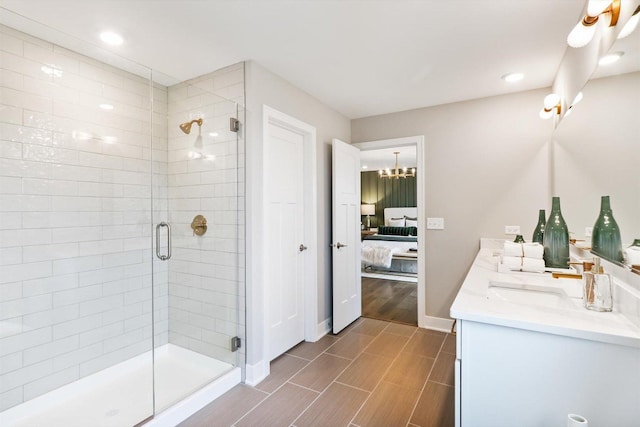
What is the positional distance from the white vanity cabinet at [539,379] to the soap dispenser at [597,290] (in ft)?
0.89

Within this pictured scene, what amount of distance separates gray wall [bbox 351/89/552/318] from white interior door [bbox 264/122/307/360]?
1.38 m

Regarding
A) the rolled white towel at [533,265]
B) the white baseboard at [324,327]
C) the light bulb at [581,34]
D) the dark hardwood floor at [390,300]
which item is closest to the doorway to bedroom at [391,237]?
the dark hardwood floor at [390,300]

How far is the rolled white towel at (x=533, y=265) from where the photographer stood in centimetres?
182

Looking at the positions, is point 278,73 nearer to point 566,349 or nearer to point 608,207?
point 608,207

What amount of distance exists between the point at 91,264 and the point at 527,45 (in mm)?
3572

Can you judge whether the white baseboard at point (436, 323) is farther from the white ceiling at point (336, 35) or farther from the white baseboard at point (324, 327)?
the white ceiling at point (336, 35)

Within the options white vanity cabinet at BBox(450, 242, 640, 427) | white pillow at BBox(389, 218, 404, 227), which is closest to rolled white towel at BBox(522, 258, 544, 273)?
white vanity cabinet at BBox(450, 242, 640, 427)

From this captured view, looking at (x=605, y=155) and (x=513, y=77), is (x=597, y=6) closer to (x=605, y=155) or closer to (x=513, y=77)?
(x=605, y=155)

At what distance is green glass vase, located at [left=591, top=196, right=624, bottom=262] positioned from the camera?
136cm

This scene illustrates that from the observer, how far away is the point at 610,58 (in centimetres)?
136

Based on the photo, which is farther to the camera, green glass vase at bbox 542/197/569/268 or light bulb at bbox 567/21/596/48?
green glass vase at bbox 542/197/569/268

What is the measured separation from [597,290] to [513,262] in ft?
2.30

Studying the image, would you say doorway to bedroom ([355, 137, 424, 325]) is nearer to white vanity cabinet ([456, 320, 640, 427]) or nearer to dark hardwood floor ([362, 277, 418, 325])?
dark hardwood floor ([362, 277, 418, 325])

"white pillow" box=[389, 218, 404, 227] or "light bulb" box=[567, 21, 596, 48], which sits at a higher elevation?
"light bulb" box=[567, 21, 596, 48]
